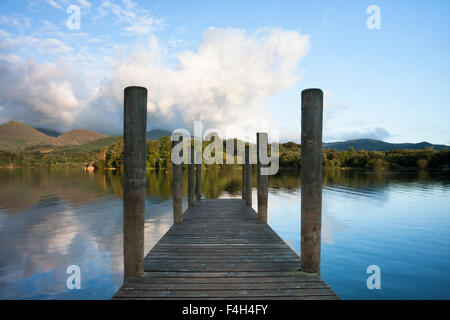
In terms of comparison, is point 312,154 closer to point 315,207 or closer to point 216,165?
point 315,207

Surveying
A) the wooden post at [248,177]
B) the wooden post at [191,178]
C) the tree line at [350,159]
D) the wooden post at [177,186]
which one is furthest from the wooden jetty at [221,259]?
the tree line at [350,159]

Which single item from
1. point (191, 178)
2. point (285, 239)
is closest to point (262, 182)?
point (191, 178)

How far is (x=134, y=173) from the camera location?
4277 mm

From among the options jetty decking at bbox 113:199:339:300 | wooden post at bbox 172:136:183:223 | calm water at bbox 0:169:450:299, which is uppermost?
wooden post at bbox 172:136:183:223

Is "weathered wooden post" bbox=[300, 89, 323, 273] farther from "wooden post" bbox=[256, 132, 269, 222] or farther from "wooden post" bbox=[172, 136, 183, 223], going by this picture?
"wooden post" bbox=[172, 136, 183, 223]

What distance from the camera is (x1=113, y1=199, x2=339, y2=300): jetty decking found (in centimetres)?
390

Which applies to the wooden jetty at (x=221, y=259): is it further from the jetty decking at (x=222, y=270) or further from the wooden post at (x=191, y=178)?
the wooden post at (x=191, y=178)

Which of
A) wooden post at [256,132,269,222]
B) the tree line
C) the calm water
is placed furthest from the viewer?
the tree line

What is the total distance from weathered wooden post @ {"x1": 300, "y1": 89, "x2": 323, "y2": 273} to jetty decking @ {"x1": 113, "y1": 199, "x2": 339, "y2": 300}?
0.41 meters

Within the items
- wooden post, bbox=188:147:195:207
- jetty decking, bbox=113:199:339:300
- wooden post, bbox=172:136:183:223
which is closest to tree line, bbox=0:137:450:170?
wooden post, bbox=188:147:195:207

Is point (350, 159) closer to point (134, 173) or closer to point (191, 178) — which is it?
point (191, 178)

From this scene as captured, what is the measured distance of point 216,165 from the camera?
291 ft

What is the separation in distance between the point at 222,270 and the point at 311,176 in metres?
2.30

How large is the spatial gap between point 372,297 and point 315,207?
4361 millimetres
